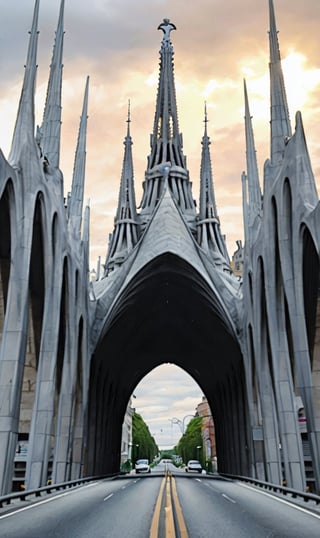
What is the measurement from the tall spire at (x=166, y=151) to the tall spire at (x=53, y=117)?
35783mm

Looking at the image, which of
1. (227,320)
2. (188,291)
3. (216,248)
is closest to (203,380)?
(216,248)

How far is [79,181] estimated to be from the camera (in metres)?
29.9

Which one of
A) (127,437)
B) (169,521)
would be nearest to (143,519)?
(169,521)

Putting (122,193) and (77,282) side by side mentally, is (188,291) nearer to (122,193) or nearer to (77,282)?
(77,282)

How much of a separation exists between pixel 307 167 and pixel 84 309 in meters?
16.8

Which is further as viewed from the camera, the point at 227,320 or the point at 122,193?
the point at 122,193

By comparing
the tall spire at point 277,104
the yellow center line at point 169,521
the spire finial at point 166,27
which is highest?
the spire finial at point 166,27

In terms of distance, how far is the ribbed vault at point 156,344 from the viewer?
36312 millimetres

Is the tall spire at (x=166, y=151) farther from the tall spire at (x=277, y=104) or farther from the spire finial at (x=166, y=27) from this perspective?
the tall spire at (x=277, y=104)

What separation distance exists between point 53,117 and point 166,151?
4050cm

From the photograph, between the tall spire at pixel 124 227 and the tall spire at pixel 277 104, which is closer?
the tall spire at pixel 277 104

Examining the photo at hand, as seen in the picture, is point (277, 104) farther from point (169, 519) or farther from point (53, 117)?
point (169, 519)

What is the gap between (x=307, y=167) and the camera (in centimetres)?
1884

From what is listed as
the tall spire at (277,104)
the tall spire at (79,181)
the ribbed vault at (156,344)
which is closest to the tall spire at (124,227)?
the ribbed vault at (156,344)
